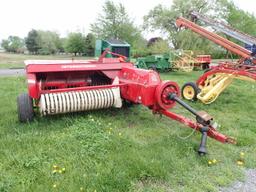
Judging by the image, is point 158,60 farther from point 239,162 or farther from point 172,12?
point 172,12

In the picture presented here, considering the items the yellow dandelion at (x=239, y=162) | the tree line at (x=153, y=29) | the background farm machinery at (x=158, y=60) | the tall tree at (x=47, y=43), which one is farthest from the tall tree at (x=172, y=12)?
the yellow dandelion at (x=239, y=162)

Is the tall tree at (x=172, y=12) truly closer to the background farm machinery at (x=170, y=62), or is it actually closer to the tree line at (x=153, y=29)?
the tree line at (x=153, y=29)

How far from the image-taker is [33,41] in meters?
52.8

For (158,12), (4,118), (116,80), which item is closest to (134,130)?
(116,80)

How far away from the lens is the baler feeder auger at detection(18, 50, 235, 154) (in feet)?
14.9

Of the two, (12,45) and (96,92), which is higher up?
(12,45)

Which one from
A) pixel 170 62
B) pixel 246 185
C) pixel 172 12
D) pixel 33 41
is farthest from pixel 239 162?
pixel 33 41

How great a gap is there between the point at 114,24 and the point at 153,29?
8.96 meters

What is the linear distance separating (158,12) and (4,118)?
38.1 m

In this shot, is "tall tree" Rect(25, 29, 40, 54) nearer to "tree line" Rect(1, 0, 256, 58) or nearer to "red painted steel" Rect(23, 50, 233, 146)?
"tree line" Rect(1, 0, 256, 58)

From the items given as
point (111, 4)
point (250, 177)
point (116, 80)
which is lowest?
point (250, 177)

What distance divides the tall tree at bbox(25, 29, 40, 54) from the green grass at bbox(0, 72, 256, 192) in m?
49.9

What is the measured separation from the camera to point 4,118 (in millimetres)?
5191

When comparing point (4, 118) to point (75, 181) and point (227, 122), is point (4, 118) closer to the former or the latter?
point (75, 181)
